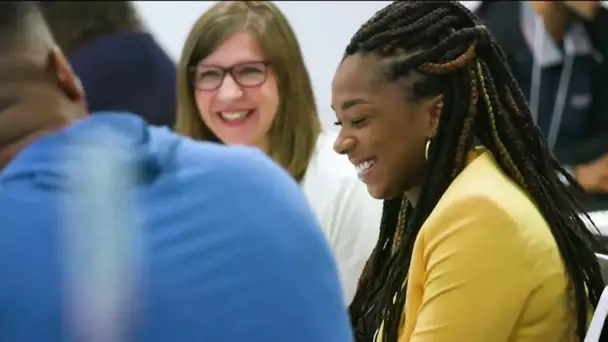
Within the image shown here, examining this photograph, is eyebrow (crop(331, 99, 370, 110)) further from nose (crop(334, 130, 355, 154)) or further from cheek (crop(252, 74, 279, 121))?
cheek (crop(252, 74, 279, 121))

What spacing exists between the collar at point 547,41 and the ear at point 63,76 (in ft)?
6.82

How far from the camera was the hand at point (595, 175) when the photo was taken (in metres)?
2.43

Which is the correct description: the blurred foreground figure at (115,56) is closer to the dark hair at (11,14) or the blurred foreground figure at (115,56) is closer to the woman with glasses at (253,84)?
the woman with glasses at (253,84)

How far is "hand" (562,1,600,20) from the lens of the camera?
277cm

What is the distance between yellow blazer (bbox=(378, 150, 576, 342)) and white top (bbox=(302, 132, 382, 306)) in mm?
552

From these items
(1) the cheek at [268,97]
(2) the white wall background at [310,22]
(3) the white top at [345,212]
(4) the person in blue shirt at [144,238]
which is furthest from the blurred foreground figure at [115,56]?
(4) the person in blue shirt at [144,238]

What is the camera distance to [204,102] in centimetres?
212

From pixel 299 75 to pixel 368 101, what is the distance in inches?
27.7

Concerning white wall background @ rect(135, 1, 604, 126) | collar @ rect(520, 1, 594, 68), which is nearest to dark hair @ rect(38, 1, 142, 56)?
white wall background @ rect(135, 1, 604, 126)

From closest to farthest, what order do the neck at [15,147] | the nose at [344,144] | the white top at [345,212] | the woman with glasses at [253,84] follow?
the neck at [15,147]
the nose at [344,144]
the white top at [345,212]
the woman with glasses at [253,84]

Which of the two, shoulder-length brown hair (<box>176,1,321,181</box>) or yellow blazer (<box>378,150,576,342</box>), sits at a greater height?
shoulder-length brown hair (<box>176,1,321,181</box>)

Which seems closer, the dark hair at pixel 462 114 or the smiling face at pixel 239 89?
the dark hair at pixel 462 114

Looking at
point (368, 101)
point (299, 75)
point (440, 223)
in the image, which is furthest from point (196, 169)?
point (299, 75)

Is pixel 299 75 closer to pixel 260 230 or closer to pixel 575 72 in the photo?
pixel 575 72
